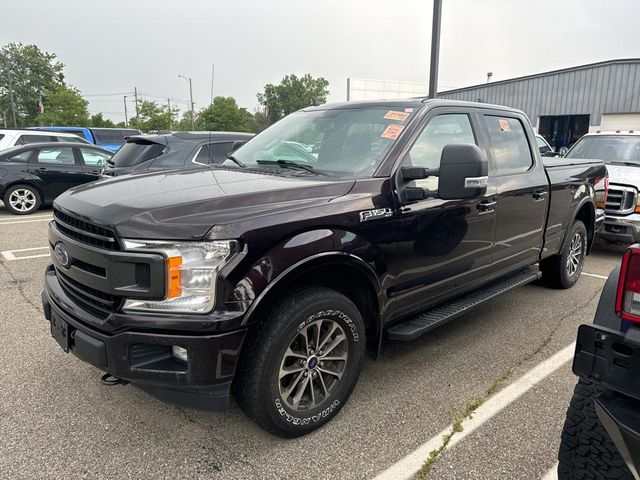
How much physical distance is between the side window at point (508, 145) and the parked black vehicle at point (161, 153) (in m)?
3.58

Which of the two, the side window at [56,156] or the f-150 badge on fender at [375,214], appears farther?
the side window at [56,156]

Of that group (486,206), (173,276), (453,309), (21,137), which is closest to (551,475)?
(453,309)

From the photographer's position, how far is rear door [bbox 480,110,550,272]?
397 centimetres

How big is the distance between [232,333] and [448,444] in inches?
53.6

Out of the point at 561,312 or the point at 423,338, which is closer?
the point at 423,338

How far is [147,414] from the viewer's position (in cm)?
285

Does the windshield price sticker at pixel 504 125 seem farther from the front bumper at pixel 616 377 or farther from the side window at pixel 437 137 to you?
the front bumper at pixel 616 377

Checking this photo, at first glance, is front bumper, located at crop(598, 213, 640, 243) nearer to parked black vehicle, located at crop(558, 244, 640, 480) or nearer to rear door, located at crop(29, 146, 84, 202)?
parked black vehicle, located at crop(558, 244, 640, 480)

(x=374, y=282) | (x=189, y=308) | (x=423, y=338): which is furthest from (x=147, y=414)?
(x=423, y=338)

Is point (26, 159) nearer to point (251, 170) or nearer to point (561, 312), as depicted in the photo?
point (251, 170)

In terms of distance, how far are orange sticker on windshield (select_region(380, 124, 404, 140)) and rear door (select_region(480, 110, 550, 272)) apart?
3.64 ft

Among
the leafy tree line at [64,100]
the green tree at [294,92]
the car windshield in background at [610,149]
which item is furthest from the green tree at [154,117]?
the car windshield in background at [610,149]

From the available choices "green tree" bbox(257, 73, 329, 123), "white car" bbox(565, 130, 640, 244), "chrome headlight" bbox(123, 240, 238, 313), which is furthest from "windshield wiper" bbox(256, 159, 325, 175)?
"green tree" bbox(257, 73, 329, 123)

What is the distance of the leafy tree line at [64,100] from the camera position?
4209 centimetres
